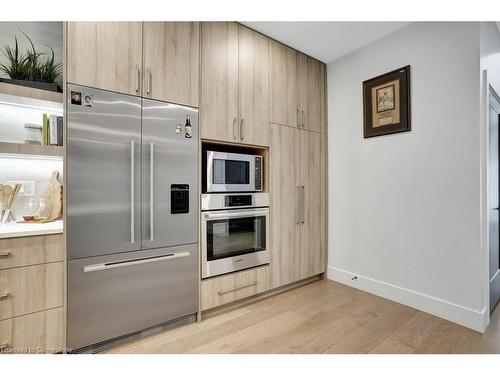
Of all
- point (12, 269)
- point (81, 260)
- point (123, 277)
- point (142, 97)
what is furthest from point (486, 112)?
point (12, 269)

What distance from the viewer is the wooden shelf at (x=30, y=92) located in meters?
1.56

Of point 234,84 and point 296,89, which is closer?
point 234,84

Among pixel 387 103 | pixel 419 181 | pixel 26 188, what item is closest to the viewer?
pixel 26 188

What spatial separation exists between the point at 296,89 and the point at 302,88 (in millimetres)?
105

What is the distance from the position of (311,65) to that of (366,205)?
1.71 m

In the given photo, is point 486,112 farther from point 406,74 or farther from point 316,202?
point 316,202

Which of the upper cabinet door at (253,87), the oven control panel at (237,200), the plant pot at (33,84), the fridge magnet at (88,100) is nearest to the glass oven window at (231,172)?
the oven control panel at (237,200)

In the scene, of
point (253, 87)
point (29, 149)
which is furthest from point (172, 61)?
point (29, 149)

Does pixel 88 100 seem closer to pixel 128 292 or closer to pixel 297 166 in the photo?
pixel 128 292

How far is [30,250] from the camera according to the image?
1.48 m

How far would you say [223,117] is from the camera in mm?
2188

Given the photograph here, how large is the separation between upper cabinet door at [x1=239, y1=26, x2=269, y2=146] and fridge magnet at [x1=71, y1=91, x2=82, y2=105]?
1216 mm

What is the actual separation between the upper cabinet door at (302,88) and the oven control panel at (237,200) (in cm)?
105

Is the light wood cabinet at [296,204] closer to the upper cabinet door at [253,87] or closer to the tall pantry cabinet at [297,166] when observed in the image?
the tall pantry cabinet at [297,166]
